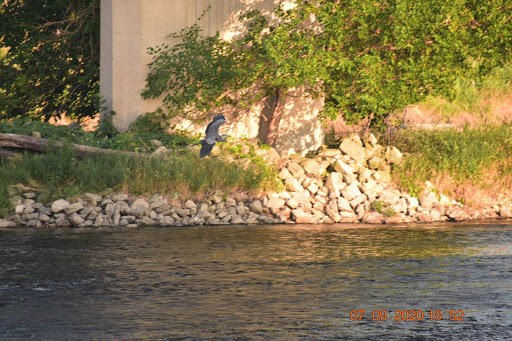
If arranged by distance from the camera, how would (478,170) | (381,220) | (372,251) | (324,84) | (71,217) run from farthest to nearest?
(324,84) → (478,170) → (381,220) → (71,217) → (372,251)

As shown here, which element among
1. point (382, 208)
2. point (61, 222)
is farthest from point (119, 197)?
point (382, 208)

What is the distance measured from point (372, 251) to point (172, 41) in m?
8.27

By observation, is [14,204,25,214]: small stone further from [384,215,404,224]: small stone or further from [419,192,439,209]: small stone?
[419,192,439,209]: small stone

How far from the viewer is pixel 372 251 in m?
12.2

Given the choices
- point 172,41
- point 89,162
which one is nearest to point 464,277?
point 89,162

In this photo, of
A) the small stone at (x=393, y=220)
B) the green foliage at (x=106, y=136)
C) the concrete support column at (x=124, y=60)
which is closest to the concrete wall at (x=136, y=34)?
the concrete support column at (x=124, y=60)

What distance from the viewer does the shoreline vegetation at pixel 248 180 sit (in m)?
15.2

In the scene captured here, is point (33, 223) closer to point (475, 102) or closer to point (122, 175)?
point (122, 175)

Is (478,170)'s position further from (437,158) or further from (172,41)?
(172,41)

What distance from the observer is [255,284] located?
32.6 ft

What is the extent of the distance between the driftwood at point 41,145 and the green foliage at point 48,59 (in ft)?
15.8

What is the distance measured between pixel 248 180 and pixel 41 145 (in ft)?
13.7

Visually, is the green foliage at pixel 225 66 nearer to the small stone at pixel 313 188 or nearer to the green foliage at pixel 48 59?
the small stone at pixel 313 188

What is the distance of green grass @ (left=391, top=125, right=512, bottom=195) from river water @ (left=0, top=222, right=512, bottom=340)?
8.66 feet
